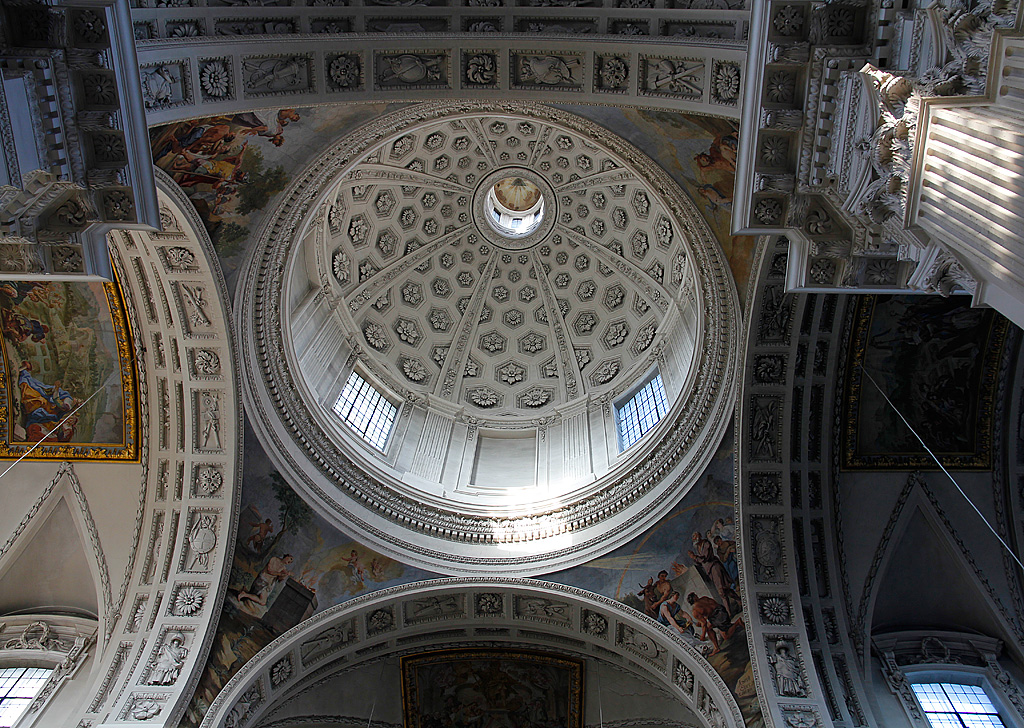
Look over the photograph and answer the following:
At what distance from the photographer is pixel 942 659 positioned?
46.0 ft

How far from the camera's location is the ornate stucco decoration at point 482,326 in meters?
14.9

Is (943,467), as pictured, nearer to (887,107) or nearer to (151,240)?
(887,107)

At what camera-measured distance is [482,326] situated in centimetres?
2486

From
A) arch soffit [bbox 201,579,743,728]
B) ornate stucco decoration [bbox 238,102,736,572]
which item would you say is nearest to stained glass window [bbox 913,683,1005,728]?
arch soffit [bbox 201,579,743,728]

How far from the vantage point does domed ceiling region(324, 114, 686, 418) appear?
21750 millimetres

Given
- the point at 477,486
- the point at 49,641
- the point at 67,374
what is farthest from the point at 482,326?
the point at 49,641

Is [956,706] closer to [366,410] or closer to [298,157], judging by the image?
[366,410]

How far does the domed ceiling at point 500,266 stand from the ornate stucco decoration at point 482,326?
6 cm

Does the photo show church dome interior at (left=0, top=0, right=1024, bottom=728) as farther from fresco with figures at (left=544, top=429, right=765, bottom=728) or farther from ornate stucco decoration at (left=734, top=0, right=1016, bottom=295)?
ornate stucco decoration at (left=734, top=0, right=1016, bottom=295)

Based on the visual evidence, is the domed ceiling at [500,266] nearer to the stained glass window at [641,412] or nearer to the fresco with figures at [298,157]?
the stained glass window at [641,412]

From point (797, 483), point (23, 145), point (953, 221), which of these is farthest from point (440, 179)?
point (953, 221)

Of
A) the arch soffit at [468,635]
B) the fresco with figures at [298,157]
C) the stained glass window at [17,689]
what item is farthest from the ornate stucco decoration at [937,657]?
the stained glass window at [17,689]

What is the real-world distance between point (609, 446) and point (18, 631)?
44.5 feet

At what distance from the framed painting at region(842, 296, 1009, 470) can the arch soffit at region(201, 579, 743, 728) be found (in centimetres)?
522
